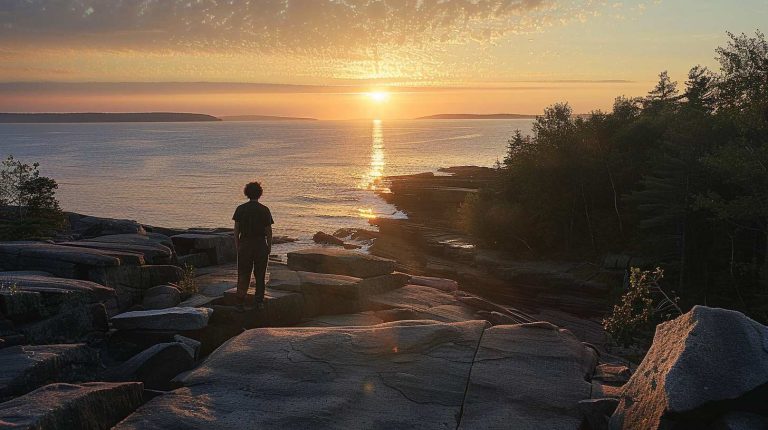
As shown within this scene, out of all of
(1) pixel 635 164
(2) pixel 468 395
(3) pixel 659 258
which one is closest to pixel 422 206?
(1) pixel 635 164

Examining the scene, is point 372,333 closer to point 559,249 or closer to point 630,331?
point 630,331

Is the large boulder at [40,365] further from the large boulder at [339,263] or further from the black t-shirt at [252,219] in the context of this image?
the large boulder at [339,263]

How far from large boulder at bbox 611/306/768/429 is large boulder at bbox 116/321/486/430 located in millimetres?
2293

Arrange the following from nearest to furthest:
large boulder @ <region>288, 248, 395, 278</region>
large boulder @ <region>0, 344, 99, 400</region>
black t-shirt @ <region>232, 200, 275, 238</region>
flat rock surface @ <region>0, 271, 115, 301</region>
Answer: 1. large boulder @ <region>0, 344, 99, 400</region>
2. flat rock surface @ <region>0, 271, 115, 301</region>
3. black t-shirt @ <region>232, 200, 275, 238</region>
4. large boulder @ <region>288, 248, 395, 278</region>

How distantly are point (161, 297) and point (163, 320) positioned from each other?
2.52m

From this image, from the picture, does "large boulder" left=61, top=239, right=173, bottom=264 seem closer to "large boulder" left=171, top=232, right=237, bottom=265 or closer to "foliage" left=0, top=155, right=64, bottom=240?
"large boulder" left=171, top=232, right=237, bottom=265

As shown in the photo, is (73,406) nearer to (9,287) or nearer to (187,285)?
(9,287)

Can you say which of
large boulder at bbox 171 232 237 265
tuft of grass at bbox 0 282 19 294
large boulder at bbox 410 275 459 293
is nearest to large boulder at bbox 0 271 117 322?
tuft of grass at bbox 0 282 19 294

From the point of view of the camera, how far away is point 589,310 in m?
31.3

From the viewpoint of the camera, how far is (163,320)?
11.4m

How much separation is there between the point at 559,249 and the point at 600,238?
311 centimetres

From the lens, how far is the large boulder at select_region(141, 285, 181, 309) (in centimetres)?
1349

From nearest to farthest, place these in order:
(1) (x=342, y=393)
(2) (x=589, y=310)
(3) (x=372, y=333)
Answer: (1) (x=342, y=393)
(3) (x=372, y=333)
(2) (x=589, y=310)

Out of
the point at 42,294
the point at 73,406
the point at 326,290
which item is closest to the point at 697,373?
the point at 73,406
